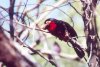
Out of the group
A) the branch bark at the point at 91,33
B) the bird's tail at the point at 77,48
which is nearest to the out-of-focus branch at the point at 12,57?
the branch bark at the point at 91,33

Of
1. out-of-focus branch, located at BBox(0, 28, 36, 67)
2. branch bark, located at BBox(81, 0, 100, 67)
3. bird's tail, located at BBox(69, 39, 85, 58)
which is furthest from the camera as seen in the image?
bird's tail, located at BBox(69, 39, 85, 58)

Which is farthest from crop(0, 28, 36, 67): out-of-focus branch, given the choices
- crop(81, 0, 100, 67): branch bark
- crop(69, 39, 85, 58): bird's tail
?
crop(69, 39, 85, 58): bird's tail

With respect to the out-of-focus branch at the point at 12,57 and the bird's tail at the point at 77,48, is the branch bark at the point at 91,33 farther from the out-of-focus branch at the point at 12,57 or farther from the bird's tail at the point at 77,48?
the out-of-focus branch at the point at 12,57

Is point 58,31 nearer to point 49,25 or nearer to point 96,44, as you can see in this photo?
point 49,25

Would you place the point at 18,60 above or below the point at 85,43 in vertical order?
above

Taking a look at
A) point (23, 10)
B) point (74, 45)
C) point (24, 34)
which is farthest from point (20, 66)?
point (74, 45)

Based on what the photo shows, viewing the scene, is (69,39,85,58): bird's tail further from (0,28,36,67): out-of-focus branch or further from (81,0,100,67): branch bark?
(0,28,36,67): out-of-focus branch

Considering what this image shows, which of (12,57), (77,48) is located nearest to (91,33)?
(77,48)

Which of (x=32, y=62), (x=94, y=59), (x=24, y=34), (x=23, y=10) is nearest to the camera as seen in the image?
(x=32, y=62)

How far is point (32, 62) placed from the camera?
0.50m

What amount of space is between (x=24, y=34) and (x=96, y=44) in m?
0.64

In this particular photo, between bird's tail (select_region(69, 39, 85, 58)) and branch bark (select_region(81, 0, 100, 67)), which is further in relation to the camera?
bird's tail (select_region(69, 39, 85, 58))

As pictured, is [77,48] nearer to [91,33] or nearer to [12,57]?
[91,33]

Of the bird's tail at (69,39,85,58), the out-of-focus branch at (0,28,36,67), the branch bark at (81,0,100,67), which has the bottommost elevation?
the bird's tail at (69,39,85,58)
